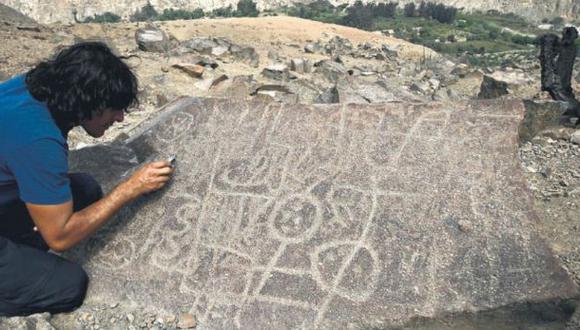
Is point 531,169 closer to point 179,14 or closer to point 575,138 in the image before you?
point 575,138

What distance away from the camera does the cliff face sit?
42.9m

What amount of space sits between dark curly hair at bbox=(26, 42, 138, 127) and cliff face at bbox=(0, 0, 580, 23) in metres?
44.9

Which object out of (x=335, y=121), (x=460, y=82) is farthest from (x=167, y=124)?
(x=460, y=82)

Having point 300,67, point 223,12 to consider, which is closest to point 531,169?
point 300,67

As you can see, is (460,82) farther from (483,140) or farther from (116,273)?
(116,273)

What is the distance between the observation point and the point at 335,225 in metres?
2.62

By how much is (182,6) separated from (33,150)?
4881 centimetres

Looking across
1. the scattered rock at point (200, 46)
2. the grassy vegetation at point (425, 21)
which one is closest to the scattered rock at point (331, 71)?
the scattered rock at point (200, 46)

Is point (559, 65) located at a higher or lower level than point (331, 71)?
higher

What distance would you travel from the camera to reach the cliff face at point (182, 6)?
4291 centimetres

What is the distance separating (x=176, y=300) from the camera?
260cm

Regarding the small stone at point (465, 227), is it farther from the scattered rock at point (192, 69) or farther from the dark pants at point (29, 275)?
the scattered rock at point (192, 69)

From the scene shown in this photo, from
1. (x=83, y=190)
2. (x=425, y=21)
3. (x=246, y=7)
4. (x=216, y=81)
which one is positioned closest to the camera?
(x=83, y=190)

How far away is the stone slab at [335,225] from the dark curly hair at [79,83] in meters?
0.74
